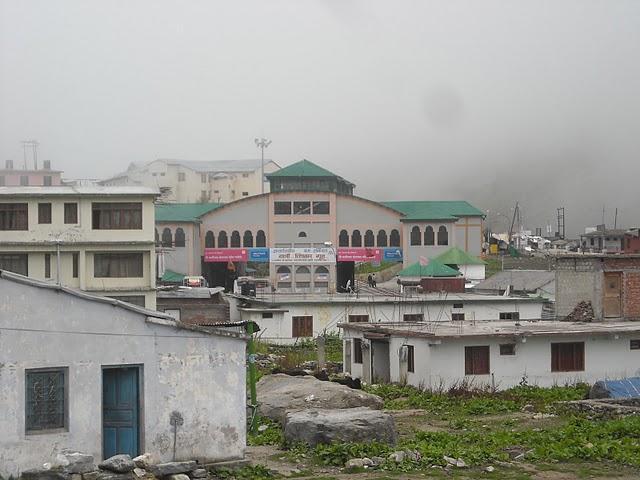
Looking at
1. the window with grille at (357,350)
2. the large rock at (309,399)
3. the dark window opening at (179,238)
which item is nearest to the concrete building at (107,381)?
the large rock at (309,399)

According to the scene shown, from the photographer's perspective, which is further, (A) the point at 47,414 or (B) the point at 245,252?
(B) the point at 245,252

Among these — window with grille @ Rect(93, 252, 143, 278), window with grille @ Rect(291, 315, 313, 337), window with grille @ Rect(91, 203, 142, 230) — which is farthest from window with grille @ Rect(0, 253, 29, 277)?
window with grille @ Rect(291, 315, 313, 337)

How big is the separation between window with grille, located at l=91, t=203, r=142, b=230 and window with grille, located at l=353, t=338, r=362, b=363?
13.5 meters

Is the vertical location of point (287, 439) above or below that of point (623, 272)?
below

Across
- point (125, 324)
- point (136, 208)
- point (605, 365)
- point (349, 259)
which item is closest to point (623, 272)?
point (605, 365)

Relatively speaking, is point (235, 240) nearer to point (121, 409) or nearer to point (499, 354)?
point (499, 354)

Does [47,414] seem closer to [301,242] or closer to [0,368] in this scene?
[0,368]

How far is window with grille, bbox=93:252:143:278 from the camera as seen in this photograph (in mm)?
41531

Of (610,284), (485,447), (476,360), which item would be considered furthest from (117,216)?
(485,447)

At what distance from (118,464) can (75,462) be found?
59 centimetres

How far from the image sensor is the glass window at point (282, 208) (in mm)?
65125

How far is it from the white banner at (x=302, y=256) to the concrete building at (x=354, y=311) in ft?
57.2

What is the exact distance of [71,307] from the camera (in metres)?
14.4

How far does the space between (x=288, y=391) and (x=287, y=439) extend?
4.33 meters
